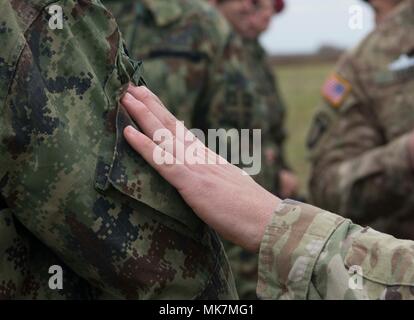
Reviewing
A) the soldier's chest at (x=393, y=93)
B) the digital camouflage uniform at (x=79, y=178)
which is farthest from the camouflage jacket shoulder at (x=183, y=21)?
the digital camouflage uniform at (x=79, y=178)

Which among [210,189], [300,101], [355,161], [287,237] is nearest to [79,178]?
[210,189]

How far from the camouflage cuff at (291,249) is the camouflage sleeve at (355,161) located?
1561 mm

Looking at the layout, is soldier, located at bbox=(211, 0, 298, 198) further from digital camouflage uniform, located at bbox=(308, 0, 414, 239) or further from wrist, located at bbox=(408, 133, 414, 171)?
wrist, located at bbox=(408, 133, 414, 171)

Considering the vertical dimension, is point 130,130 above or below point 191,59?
below

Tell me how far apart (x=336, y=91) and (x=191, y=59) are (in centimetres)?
56

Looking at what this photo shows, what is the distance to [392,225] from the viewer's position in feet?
10.2

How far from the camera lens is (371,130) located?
314cm

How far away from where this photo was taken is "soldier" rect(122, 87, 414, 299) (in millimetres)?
1367

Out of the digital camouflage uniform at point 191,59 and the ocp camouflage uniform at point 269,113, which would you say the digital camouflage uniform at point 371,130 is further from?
the ocp camouflage uniform at point 269,113

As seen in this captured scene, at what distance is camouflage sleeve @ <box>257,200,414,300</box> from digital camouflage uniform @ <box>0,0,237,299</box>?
13 cm

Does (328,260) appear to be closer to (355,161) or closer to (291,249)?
A: (291,249)

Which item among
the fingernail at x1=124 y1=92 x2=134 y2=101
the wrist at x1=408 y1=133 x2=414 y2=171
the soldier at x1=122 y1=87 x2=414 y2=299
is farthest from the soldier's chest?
the fingernail at x1=124 y1=92 x2=134 y2=101
